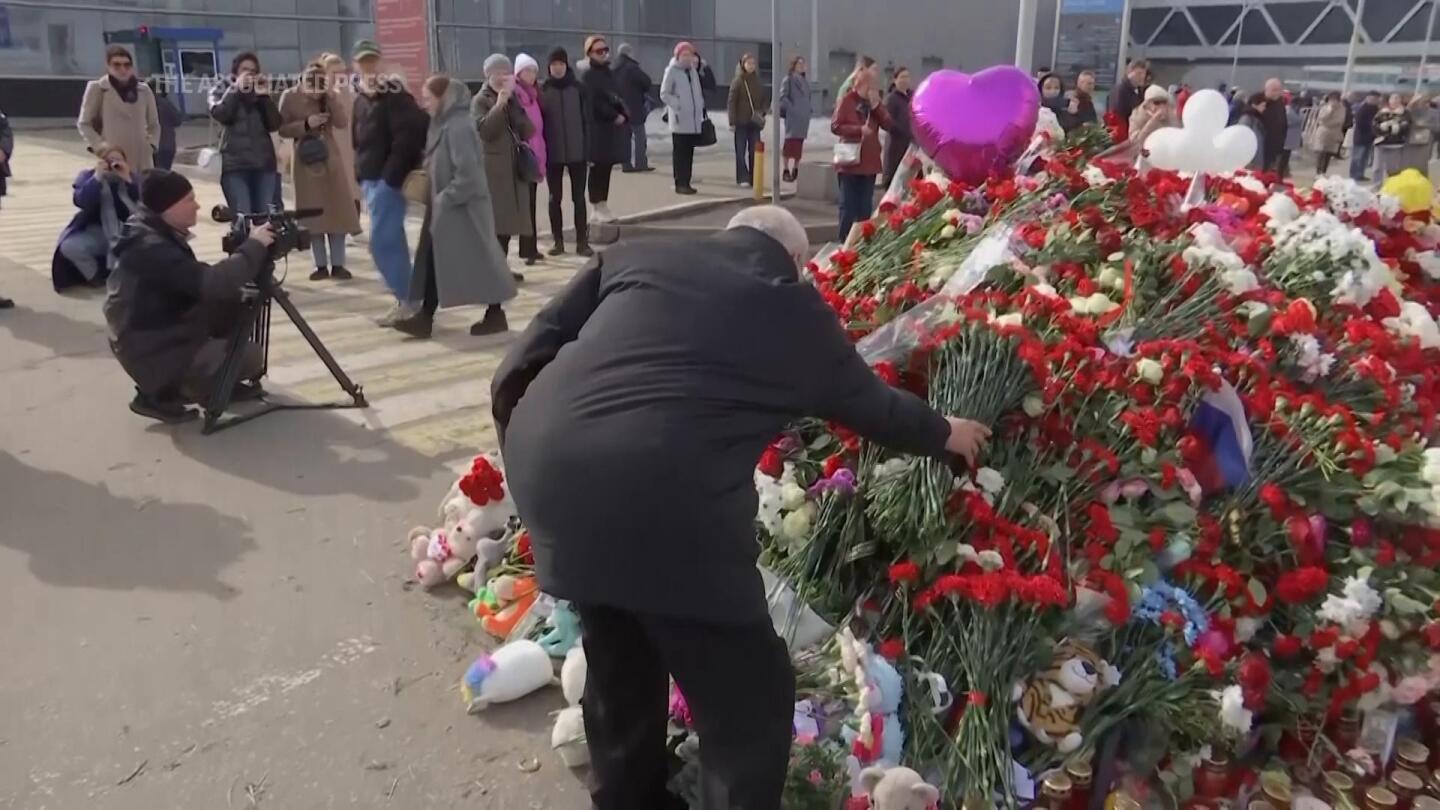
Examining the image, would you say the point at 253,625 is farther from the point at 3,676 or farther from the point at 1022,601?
the point at 1022,601

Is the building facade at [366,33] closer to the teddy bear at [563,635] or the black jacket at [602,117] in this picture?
the black jacket at [602,117]

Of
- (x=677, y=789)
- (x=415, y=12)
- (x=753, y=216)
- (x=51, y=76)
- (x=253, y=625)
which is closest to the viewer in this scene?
(x=753, y=216)

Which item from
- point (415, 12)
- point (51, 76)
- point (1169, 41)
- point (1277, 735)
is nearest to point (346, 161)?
point (415, 12)

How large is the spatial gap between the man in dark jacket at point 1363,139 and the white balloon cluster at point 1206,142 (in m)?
13.8

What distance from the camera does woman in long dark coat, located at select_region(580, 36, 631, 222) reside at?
10.2 metres

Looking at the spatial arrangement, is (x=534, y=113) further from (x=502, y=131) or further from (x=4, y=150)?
(x=4, y=150)

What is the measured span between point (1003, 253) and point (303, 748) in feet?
8.83

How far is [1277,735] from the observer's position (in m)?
2.96

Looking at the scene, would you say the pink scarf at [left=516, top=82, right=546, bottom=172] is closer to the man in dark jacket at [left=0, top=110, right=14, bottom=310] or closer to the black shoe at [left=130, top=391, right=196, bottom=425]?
the man in dark jacket at [left=0, top=110, right=14, bottom=310]

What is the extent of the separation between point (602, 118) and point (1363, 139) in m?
12.7

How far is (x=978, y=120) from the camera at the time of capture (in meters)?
4.85

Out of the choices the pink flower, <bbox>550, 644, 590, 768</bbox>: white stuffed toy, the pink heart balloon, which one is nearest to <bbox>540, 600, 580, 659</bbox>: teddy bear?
<bbox>550, 644, 590, 768</bbox>: white stuffed toy

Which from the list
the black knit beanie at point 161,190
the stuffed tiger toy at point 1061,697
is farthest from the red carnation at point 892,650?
the black knit beanie at point 161,190

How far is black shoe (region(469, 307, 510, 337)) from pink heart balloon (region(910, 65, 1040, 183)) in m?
3.47
